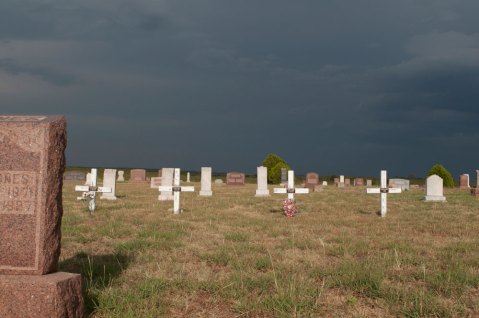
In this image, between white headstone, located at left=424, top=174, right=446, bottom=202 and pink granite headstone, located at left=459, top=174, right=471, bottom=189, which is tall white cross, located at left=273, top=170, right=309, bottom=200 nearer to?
white headstone, located at left=424, top=174, right=446, bottom=202

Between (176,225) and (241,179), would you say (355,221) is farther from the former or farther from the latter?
(241,179)

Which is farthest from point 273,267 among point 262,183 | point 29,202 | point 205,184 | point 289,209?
point 262,183

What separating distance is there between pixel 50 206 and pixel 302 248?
16.6 ft

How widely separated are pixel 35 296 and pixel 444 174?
126 feet

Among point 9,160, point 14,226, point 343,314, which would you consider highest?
point 9,160

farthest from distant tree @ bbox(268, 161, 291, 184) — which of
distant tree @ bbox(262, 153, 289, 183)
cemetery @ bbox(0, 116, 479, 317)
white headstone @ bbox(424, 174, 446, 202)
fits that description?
cemetery @ bbox(0, 116, 479, 317)

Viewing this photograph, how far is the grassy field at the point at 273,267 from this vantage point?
495 cm

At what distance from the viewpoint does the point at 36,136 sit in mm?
4488

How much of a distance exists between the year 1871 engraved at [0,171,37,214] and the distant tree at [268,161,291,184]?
37.7 metres

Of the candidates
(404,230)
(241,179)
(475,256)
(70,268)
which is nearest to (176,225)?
(70,268)

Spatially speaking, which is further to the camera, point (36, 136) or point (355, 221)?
point (355, 221)

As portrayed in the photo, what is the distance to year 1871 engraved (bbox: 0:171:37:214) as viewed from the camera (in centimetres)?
449

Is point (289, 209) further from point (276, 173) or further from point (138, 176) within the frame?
point (138, 176)

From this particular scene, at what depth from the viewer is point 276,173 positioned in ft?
138
